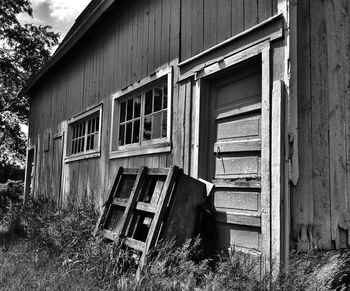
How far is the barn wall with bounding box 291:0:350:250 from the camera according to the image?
127 inches

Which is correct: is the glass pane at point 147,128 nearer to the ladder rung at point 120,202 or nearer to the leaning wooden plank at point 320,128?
the ladder rung at point 120,202

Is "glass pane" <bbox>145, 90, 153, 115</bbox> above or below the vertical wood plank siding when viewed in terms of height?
below

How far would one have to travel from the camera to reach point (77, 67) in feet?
29.6

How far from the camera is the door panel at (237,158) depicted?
140 inches

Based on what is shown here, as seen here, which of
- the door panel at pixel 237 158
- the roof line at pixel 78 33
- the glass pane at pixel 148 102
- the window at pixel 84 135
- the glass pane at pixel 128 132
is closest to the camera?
the door panel at pixel 237 158

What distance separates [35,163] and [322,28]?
10734 millimetres

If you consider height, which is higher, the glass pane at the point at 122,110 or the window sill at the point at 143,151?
the glass pane at the point at 122,110

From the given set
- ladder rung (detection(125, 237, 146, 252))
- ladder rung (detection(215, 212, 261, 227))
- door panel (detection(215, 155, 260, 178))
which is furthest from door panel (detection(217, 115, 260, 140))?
ladder rung (detection(125, 237, 146, 252))

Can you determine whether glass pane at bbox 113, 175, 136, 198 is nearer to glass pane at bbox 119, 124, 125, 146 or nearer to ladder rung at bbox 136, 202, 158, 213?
ladder rung at bbox 136, 202, 158, 213

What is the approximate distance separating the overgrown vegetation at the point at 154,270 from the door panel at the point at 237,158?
0.28 metres

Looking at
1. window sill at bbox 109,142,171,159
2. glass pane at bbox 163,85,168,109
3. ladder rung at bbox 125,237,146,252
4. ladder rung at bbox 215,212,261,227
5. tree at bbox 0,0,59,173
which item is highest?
tree at bbox 0,0,59,173

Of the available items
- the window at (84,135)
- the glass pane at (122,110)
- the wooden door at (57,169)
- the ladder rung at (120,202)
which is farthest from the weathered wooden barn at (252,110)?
the wooden door at (57,169)

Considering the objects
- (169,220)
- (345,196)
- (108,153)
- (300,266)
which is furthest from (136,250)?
(108,153)

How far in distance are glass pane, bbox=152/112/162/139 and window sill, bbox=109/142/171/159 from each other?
6.9 inches
